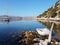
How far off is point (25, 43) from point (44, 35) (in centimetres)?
1517

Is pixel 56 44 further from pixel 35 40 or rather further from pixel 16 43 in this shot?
pixel 16 43

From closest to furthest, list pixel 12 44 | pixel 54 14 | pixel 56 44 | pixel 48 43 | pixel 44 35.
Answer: pixel 48 43 < pixel 56 44 < pixel 12 44 < pixel 44 35 < pixel 54 14

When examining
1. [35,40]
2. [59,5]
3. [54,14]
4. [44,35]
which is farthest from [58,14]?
[35,40]

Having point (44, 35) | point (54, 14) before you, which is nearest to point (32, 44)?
point (44, 35)

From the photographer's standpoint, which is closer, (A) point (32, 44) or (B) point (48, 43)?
(B) point (48, 43)

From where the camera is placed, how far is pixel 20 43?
140ft

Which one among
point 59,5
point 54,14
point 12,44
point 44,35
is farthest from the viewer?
point 59,5

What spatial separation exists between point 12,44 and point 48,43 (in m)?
11.4

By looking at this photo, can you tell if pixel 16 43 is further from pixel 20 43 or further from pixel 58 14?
pixel 58 14

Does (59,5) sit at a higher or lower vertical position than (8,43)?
higher

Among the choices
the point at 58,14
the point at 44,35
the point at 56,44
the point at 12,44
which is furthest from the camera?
the point at 58,14

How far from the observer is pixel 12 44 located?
42.0 m

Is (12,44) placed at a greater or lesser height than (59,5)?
lesser

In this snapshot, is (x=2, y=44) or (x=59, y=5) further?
(x=59, y=5)
